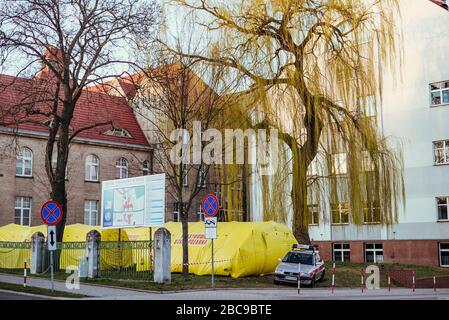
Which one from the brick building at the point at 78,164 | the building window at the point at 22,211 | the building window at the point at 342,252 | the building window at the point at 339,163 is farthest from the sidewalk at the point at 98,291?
the building window at the point at 342,252

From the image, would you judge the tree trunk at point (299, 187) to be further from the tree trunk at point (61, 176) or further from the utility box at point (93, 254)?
the tree trunk at point (61, 176)

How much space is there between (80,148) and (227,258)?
76.3 feet

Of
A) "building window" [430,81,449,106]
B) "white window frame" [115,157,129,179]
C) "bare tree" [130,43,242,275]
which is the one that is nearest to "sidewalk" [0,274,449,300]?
"bare tree" [130,43,242,275]

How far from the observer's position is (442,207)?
124 feet

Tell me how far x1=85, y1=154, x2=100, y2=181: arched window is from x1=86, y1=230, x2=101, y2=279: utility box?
22684mm

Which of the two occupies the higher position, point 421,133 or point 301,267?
point 421,133

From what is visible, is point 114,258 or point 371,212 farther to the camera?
point 371,212

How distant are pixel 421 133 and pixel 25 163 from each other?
27381 millimetres

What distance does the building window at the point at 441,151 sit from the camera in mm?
37594

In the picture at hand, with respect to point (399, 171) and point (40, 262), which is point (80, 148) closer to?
point (40, 262)

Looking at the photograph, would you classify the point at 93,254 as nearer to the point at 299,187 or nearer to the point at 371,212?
the point at 299,187

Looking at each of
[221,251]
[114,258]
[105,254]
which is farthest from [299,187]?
[105,254]

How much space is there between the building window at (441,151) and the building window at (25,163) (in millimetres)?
27845
